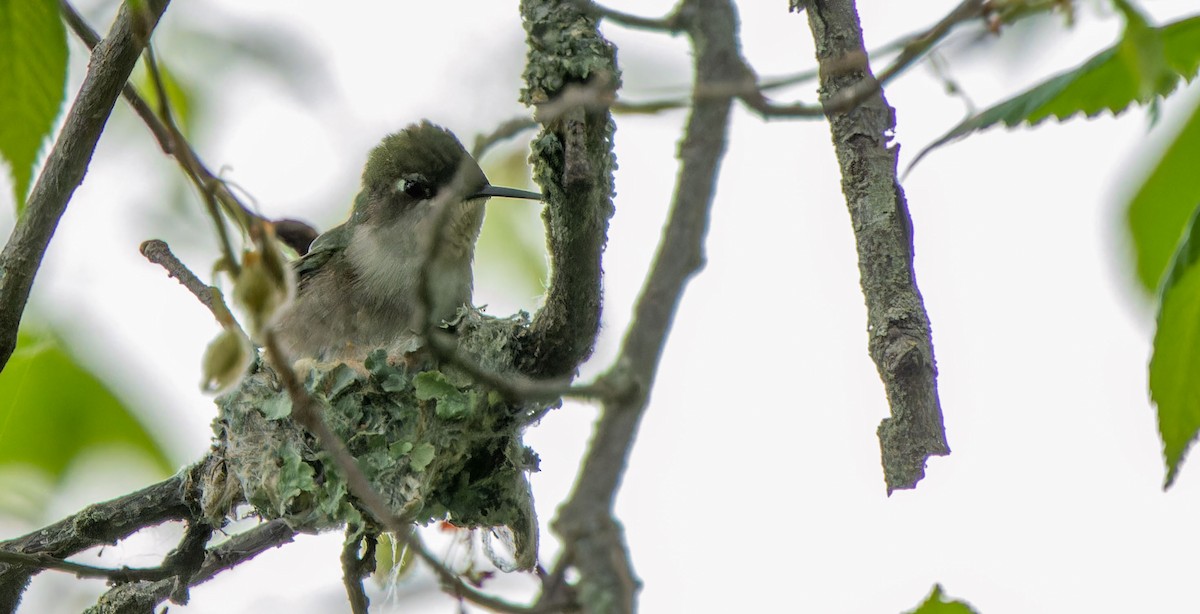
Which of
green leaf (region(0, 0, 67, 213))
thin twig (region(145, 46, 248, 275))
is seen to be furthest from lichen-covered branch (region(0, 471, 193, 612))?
green leaf (region(0, 0, 67, 213))

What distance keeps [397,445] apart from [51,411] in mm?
1110

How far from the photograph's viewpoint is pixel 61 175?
2.78 meters

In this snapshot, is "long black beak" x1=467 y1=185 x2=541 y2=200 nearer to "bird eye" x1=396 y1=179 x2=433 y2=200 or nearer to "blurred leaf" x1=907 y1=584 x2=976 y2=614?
"bird eye" x1=396 y1=179 x2=433 y2=200

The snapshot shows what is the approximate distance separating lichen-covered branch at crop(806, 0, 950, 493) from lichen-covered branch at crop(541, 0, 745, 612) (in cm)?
30

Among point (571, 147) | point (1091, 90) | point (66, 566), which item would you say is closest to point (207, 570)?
point (66, 566)

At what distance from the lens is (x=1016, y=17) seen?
5.57ft

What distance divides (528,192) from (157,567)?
72.1 inches

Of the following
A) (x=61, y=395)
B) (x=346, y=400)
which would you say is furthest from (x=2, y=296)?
(x=346, y=400)

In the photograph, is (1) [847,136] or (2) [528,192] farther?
(2) [528,192]

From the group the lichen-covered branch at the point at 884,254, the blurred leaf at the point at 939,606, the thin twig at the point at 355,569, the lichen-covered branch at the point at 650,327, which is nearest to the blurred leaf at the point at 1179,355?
the blurred leaf at the point at 939,606

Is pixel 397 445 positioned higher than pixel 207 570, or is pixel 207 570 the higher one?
pixel 397 445

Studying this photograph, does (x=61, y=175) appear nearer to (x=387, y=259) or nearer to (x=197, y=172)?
(x=197, y=172)

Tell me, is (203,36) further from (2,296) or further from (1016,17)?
(1016,17)

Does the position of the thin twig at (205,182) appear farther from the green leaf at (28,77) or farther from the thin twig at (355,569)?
the thin twig at (355,569)
